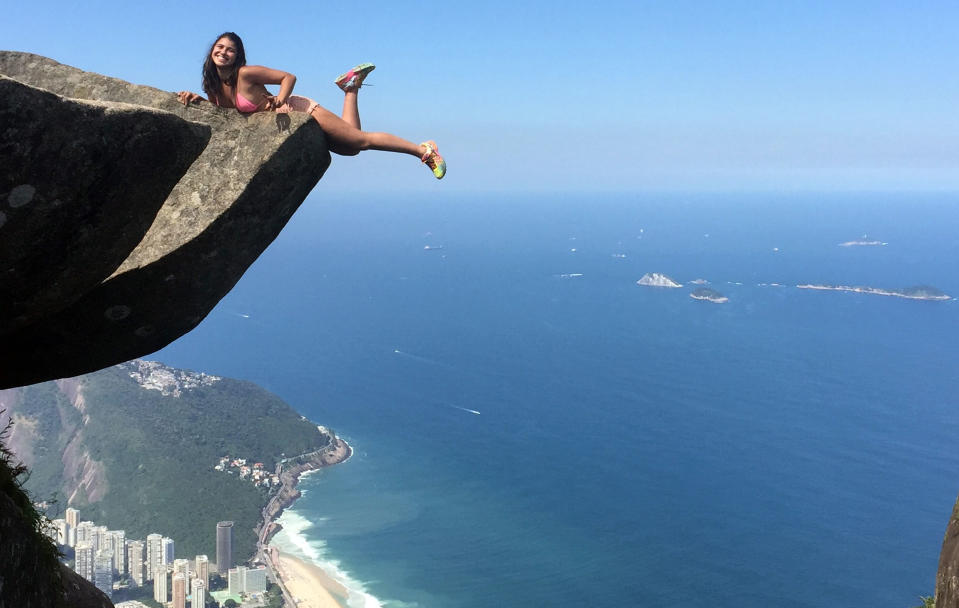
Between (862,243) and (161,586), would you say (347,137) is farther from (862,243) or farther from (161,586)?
(862,243)

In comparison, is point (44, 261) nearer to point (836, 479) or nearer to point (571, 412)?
point (836, 479)

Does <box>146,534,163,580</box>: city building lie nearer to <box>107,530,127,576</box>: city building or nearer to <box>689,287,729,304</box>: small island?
<box>107,530,127,576</box>: city building

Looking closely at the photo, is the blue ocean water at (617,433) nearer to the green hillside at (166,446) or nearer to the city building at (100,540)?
the green hillside at (166,446)

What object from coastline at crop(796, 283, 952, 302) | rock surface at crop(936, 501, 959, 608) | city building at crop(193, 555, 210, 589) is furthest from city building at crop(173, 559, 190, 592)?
coastline at crop(796, 283, 952, 302)

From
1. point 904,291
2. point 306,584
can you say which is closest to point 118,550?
point 306,584

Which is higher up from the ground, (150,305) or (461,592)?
(150,305)

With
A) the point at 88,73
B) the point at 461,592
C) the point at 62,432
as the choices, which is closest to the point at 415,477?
the point at 461,592
